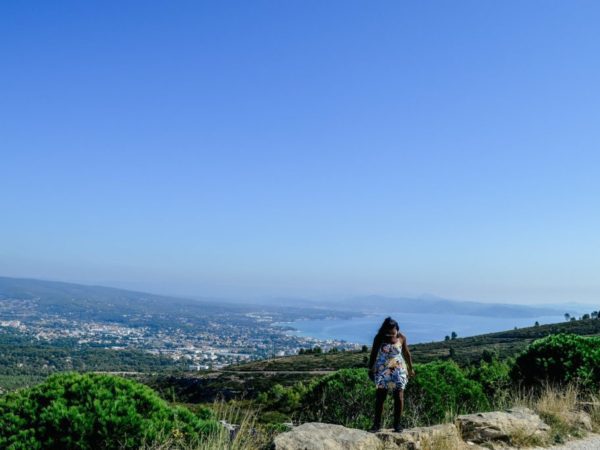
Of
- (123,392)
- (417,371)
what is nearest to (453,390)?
Result: (417,371)

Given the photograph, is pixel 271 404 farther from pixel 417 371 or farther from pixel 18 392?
pixel 18 392

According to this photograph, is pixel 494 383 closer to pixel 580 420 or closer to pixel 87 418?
pixel 580 420

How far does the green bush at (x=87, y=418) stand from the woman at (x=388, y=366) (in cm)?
245

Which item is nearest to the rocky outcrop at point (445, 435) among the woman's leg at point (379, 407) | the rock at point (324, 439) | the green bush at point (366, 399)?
the rock at point (324, 439)

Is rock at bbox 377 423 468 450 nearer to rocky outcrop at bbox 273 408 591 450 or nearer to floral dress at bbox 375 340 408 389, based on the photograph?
rocky outcrop at bbox 273 408 591 450

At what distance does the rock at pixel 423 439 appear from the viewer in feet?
20.4

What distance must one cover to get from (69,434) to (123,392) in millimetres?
736

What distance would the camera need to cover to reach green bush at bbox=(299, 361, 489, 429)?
32.9 ft

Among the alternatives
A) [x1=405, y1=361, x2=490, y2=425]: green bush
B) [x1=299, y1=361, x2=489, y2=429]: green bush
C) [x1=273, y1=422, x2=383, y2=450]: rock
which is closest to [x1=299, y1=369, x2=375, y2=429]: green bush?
[x1=299, y1=361, x2=489, y2=429]: green bush

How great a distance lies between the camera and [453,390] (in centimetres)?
1071

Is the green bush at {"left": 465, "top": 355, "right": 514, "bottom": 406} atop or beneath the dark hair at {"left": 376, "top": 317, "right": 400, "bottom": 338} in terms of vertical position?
beneath

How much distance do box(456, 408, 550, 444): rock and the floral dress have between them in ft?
3.65

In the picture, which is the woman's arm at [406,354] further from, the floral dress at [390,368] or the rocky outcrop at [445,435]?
the rocky outcrop at [445,435]

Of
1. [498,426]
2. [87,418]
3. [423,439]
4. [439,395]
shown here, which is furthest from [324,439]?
[439,395]
